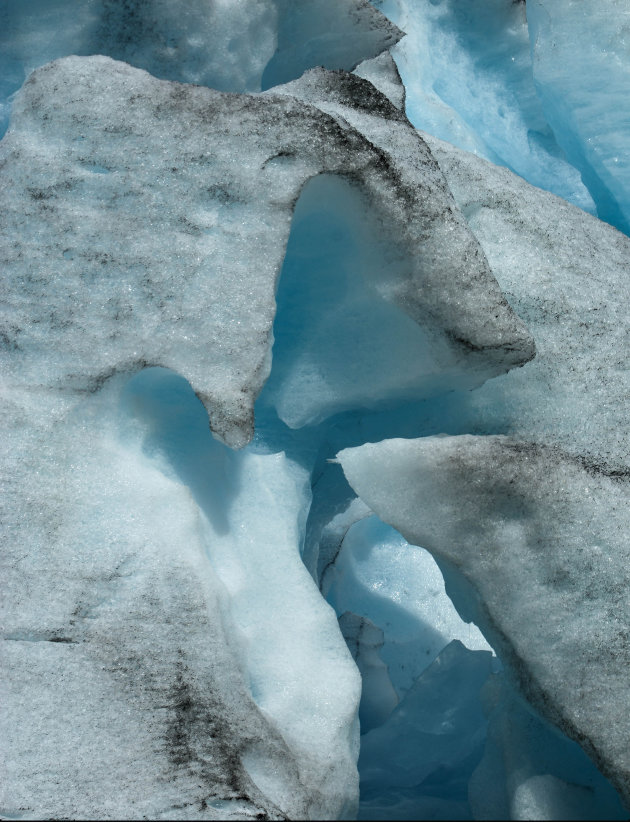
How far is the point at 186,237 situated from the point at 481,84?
164cm

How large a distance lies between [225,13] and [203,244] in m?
0.74

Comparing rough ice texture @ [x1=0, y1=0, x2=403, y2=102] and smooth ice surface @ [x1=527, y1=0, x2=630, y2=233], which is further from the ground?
smooth ice surface @ [x1=527, y1=0, x2=630, y2=233]

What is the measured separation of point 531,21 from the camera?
217 cm

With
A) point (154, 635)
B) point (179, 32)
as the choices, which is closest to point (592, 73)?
point (179, 32)

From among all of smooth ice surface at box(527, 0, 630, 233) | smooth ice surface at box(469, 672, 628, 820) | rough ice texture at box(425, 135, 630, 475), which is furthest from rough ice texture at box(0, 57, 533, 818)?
smooth ice surface at box(527, 0, 630, 233)

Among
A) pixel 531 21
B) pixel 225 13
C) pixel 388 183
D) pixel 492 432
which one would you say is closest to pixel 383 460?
pixel 492 432

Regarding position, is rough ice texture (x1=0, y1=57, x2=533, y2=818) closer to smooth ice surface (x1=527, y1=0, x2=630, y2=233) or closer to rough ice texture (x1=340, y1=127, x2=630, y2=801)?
rough ice texture (x1=340, y1=127, x2=630, y2=801)

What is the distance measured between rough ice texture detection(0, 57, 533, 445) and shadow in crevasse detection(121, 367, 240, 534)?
0.09 metres

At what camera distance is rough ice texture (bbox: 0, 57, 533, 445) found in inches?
51.5

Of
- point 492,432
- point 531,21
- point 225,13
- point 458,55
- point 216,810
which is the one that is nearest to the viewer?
point 216,810

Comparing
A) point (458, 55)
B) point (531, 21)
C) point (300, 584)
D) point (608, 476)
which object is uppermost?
point (531, 21)

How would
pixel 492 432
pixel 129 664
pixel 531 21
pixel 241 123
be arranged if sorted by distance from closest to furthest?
pixel 129 664
pixel 241 123
pixel 492 432
pixel 531 21

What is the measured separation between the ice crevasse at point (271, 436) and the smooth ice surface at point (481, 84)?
0.84m

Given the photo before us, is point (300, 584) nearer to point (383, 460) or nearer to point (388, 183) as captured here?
point (383, 460)
